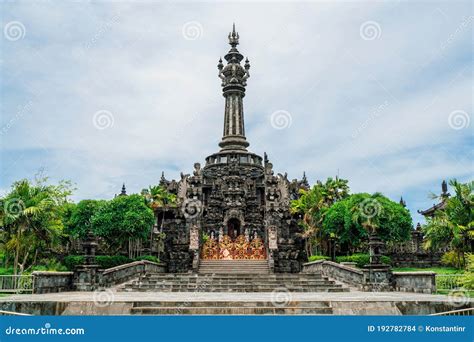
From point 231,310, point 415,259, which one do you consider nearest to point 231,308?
point 231,310

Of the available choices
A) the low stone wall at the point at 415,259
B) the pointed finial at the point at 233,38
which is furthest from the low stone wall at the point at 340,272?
the pointed finial at the point at 233,38

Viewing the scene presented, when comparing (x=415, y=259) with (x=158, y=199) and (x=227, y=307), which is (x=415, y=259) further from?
(x=227, y=307)

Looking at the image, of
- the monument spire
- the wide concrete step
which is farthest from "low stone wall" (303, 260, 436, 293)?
the monument spire

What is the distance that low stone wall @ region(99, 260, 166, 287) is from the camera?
20422 mm

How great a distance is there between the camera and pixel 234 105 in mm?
48969

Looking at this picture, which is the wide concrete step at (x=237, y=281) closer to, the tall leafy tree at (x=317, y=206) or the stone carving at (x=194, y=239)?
the stone carving at (x=194, y=239)

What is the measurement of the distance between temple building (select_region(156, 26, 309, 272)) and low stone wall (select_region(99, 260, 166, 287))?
321 cm

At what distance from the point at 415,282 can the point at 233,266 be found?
490 inches

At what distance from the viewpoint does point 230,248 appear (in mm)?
31406

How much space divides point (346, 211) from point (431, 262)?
10435 millimetres

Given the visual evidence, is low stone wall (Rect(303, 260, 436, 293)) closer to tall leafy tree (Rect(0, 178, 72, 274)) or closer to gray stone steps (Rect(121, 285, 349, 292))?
gray stone steps (Rect(121, 285, 349, 292))

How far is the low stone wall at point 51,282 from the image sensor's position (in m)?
17.0

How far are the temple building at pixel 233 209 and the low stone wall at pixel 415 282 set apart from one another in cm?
885
